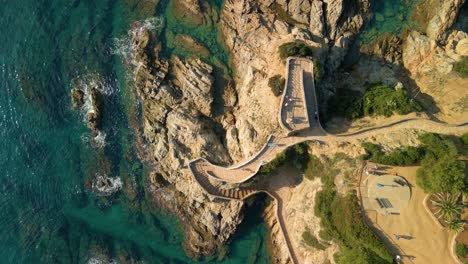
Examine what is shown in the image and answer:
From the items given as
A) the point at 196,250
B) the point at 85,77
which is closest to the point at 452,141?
the point at 196,250

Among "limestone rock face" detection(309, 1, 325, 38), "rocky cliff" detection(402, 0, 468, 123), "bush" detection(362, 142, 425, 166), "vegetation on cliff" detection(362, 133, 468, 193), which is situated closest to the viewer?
"vegetation on cliff" detection(362, 133, 468, 193)

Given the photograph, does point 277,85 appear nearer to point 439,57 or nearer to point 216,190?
point 216,190

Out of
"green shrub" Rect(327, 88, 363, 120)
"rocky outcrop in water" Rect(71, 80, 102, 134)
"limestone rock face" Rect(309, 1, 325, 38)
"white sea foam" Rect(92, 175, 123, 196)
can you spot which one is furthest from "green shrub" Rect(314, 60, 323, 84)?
"white sea foam" Rect(92, 175, 123, 196)

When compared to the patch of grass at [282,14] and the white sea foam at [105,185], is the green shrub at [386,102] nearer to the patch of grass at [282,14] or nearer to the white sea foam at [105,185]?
the patch of grass at [282,14]

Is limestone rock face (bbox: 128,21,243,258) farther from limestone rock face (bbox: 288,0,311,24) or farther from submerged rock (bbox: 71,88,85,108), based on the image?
limestone rock face (bbox: 288,0,311,24)

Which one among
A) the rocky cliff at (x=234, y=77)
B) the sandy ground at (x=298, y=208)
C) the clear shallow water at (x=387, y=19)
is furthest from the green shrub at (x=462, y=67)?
the sandy ground at (x=298, y=208)
